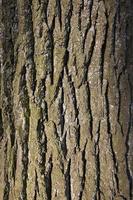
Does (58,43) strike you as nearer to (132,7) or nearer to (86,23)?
(86,23)

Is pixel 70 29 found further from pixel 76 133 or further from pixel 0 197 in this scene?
pixel 0 197

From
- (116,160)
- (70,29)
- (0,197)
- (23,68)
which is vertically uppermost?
(70,29)

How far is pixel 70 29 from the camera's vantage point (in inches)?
57.9

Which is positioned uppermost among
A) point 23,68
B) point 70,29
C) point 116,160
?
point 70,29

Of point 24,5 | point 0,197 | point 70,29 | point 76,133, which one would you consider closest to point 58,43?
point 70,29

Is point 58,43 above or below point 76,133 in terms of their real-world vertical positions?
above

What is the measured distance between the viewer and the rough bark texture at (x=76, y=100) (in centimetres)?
146

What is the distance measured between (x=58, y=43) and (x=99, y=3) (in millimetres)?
176

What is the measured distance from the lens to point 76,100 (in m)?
1.47

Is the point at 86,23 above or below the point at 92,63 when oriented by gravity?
above

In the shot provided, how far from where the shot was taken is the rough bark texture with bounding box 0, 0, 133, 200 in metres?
1.46

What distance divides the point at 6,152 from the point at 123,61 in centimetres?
48

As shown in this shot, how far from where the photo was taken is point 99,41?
1463 millimetres

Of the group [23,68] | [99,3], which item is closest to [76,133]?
[23,68]
